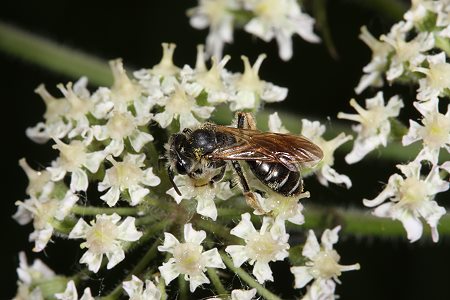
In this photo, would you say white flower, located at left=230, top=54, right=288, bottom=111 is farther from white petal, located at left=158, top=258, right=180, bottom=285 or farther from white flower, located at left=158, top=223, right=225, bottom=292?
white petal, located at left=158, top=258, right=180, bottom=285

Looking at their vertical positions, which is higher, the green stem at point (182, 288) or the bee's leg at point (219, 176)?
the bee's leg at point (219, 176)

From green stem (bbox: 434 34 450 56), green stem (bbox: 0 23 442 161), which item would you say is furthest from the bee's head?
green stem (bbox: 434 34 450 56)

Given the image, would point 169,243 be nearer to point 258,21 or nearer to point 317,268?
point 317,268

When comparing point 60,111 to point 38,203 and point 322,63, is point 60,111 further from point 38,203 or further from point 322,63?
point 322,63

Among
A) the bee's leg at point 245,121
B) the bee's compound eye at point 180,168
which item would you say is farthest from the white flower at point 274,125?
the bee's compound eye at point 180,168

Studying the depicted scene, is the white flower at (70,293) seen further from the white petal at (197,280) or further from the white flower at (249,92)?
the white flower at (249,92)

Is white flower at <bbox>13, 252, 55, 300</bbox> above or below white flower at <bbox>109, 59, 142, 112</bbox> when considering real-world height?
below

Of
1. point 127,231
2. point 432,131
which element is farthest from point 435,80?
point 127,231
